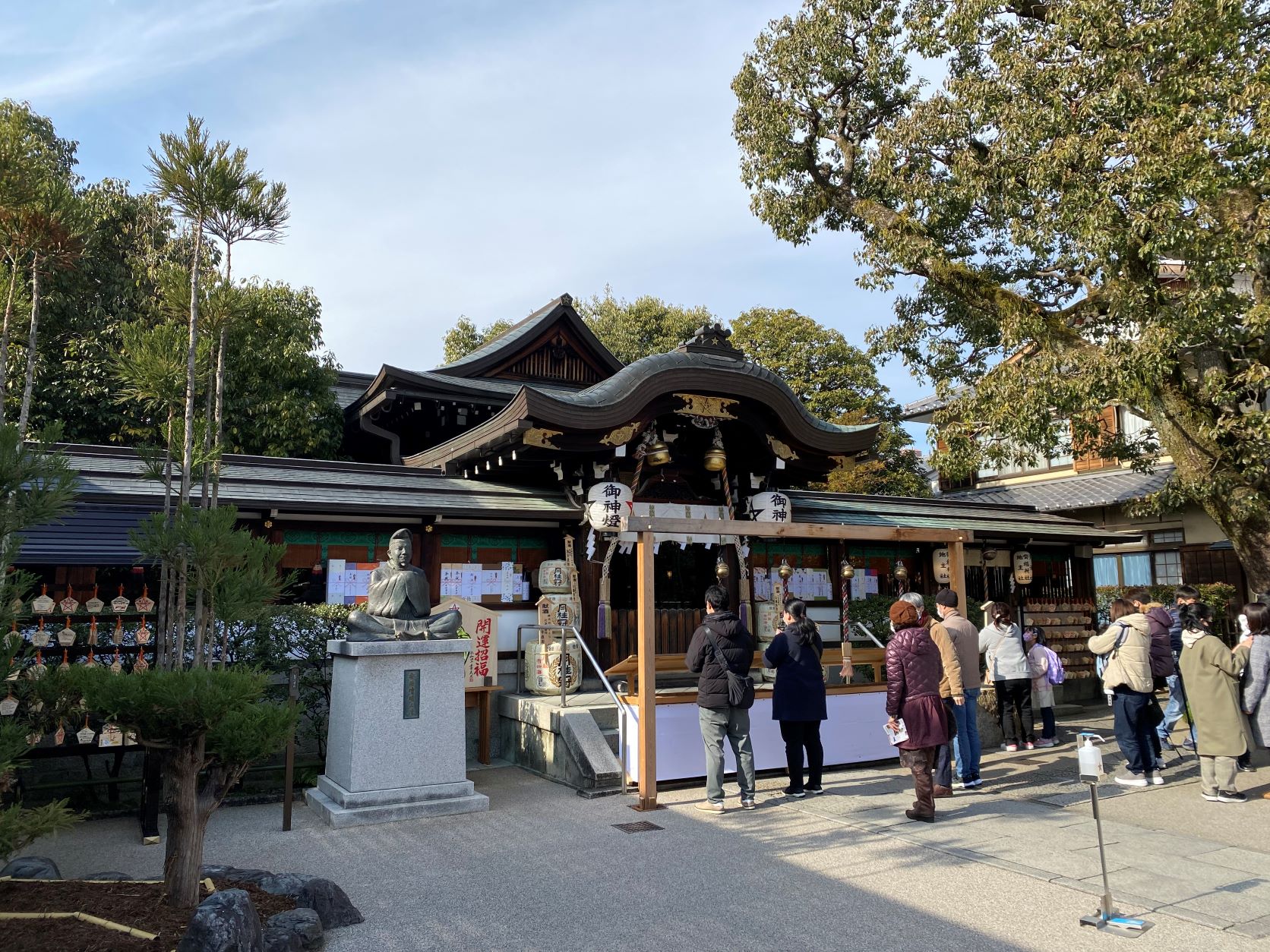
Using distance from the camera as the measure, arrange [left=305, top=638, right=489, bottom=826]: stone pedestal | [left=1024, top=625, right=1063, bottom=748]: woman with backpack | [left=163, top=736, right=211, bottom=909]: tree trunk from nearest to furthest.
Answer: [left=163, top=736, right=211, bottom=909]: tree trunk
[left=305, top=638, right=489, bottom=826]: stone pedestal
[left=1024, top=625, right=1063, bottom=748]: woman with backpack

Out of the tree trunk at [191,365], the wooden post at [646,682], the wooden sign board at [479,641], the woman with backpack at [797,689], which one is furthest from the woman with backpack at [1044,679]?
the tree trunk at [191,365]

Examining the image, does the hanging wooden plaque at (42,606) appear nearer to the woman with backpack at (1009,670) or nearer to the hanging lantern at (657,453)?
the hanging lantern at (657,453)

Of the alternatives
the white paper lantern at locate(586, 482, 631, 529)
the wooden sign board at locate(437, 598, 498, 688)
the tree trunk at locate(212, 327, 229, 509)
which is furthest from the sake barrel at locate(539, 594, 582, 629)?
the tree trunk at locate(212, 327, 229, 509)

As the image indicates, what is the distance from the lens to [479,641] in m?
9.89

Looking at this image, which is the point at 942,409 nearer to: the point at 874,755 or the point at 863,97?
the point at 863,97

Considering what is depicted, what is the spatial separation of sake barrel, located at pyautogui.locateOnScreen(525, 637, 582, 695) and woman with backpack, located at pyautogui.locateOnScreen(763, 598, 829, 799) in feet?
10.9

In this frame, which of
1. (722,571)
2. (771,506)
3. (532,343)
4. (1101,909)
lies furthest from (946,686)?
(532,343)

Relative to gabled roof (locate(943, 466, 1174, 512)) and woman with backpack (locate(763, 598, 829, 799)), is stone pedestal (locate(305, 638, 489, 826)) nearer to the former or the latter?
woman with backpack (locate(763, 598, 829, 799))

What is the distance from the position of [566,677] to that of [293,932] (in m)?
6.07

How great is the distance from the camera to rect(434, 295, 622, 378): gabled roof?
59.2ft

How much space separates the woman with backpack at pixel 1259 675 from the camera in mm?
7418

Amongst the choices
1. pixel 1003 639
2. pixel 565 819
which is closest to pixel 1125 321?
pixel 1003 639

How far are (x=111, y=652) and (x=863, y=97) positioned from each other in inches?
526

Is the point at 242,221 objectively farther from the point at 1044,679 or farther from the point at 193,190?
the point at 1044,679
